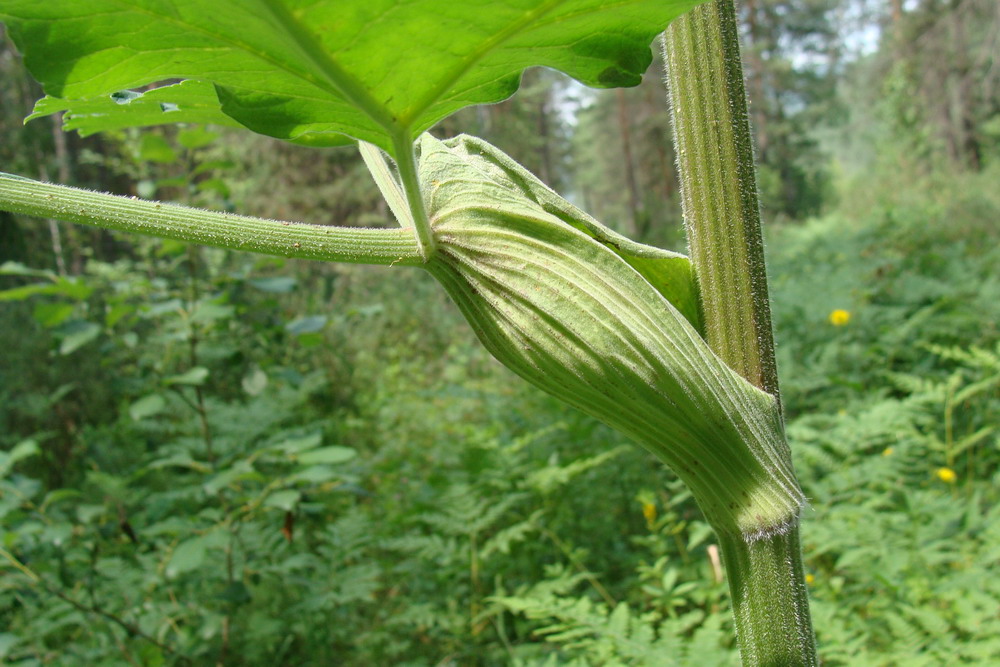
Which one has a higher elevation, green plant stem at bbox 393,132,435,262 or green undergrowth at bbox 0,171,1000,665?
green plant stem at bbox 393,132,435,262

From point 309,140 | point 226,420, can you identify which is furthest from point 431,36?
point 226,420

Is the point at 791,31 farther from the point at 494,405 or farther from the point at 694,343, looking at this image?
the point at 694,343

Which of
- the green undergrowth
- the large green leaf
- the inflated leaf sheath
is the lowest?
the green undergrowth

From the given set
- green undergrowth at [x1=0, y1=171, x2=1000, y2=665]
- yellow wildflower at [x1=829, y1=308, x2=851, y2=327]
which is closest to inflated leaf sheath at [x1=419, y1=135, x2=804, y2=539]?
green undergrowth at [x1=0, y1=171, x2=1000, y2=665]

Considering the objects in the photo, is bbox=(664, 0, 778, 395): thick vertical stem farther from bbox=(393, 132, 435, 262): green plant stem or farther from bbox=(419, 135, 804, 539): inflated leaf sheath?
bbox=(393, 132, 435, 262): green plant stem

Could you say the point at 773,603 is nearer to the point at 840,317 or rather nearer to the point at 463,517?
the point at 463,517

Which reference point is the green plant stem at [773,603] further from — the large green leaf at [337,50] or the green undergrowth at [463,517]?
the green undergrowth at [463,517]

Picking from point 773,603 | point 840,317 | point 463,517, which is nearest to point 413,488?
point 463,517
